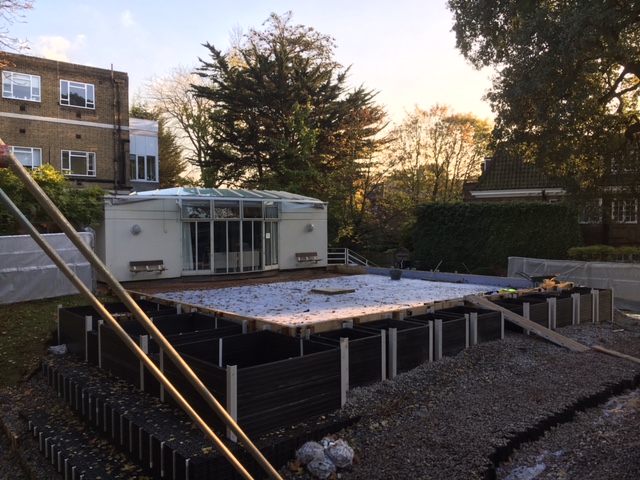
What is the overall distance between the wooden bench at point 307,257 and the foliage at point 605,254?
32.2ft

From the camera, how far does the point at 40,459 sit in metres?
6.10

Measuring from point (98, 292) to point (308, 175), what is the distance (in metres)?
14.4

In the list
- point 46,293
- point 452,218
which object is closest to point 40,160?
point 46,293

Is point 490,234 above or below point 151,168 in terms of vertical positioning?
below

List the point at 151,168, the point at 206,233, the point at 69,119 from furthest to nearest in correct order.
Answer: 1. the point at 151,168
2. the point at 69,119
3. the point at 206,233

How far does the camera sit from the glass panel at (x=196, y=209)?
17000 millimetres

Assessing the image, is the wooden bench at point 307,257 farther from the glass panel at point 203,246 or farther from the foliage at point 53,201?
the foliage at point 53,201

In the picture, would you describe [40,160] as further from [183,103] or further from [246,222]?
[183,103]

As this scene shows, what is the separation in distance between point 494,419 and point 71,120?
24.2 meters

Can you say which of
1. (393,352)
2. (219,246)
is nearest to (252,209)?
(219,246)

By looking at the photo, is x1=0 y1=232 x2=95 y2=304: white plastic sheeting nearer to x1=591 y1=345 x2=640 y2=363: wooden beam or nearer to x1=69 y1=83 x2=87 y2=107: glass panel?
x1=591 y1=345 x2=640 y2=363: wooden beam

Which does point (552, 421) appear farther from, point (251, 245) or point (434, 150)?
point (434, 150)

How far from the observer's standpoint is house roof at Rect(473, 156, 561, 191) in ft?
86.9

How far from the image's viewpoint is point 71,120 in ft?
79.1
